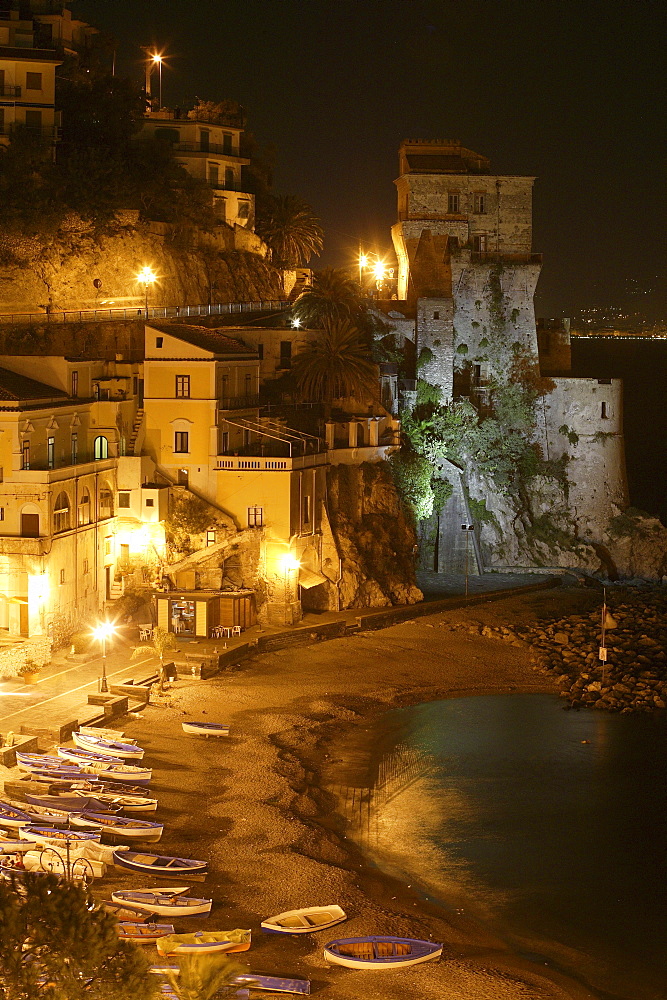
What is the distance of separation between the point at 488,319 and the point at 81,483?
3210cm

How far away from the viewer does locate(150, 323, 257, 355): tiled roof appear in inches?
2260

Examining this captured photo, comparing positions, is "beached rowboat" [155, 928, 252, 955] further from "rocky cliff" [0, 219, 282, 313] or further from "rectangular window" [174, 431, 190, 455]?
"rocky cliff" [0, 219, 282, 313]

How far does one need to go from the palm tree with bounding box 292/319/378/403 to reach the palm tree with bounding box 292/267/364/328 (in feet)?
9.18

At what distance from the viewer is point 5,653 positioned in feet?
154

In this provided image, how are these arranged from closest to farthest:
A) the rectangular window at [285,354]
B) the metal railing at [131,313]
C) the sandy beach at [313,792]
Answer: the sandy beach at [313,792]
the metal railing at [131,313]
the rectangular window at [285,354]

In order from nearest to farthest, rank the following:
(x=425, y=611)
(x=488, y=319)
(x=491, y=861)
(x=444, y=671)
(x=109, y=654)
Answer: (x=491, y=861) → (x=109, y=654) → (x=444, y=671) → (x=425, y=611) → (x=488, y=319)

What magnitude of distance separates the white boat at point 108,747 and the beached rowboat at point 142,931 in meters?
10.5

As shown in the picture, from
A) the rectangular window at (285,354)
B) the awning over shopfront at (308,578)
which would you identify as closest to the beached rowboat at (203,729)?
the awning over shopfront at (308,578)

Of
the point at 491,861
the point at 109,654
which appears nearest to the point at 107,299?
the point at 109,654

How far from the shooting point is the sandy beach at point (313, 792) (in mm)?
30672

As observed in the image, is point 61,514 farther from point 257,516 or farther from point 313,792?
point 313,792

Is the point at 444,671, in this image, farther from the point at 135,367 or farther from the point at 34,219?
the point at 34,219

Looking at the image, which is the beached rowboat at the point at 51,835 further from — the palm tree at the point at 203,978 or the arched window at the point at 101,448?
the arched window at the point at 101,448

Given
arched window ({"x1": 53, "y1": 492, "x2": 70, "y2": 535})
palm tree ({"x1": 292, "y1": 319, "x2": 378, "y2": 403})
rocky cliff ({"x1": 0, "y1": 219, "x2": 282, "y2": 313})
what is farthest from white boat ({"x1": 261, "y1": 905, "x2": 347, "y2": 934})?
rocky cliff ({"x1": 0, "y1": 219, "x2": 282, "y2": 313})
